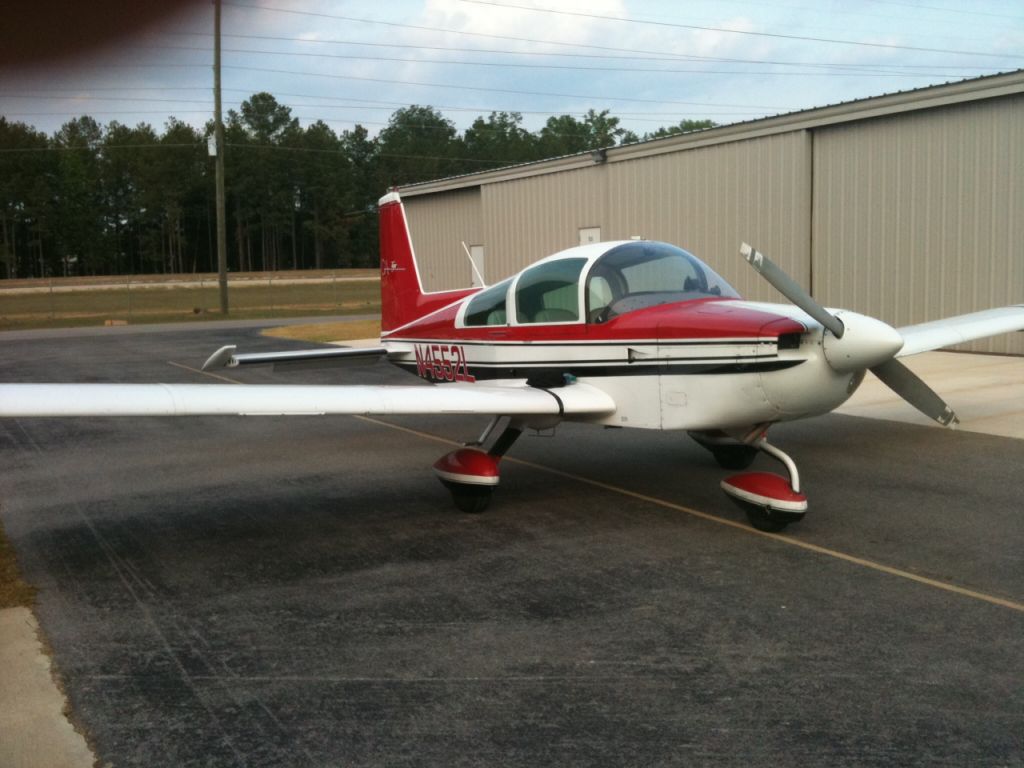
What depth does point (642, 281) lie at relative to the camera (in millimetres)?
7941

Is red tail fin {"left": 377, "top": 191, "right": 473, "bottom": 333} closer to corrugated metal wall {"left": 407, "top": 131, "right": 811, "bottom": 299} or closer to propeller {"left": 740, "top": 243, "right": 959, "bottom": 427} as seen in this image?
propeller {"left": 740, "top": 243, "right": 959, "bottom": 427}

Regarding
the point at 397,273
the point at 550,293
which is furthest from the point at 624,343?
the point at 397,273

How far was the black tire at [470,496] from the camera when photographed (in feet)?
24.4

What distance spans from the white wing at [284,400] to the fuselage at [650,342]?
0.28 meters

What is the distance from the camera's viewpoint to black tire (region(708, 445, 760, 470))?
28.5ft

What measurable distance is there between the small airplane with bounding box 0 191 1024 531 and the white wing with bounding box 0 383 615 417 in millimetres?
13

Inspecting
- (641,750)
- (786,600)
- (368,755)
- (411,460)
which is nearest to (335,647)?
(368,755)

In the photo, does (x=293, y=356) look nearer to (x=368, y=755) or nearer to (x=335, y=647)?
(x=335, y=647)

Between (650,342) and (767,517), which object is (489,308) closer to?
(650,342)

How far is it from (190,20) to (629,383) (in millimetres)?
6124

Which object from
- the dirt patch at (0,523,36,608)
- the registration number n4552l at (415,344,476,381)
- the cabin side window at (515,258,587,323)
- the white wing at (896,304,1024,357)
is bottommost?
the dirt patch at (0,523,36,608)

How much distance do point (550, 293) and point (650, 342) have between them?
1209 millimetres

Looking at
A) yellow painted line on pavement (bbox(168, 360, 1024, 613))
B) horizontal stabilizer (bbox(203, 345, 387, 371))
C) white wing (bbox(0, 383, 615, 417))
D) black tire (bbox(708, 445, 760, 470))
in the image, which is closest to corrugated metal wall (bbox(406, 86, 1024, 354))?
black tire (bbox(708, 445, 760, 470))

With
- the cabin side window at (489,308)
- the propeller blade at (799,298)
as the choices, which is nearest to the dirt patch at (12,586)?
the cabin side window at (489,308)
